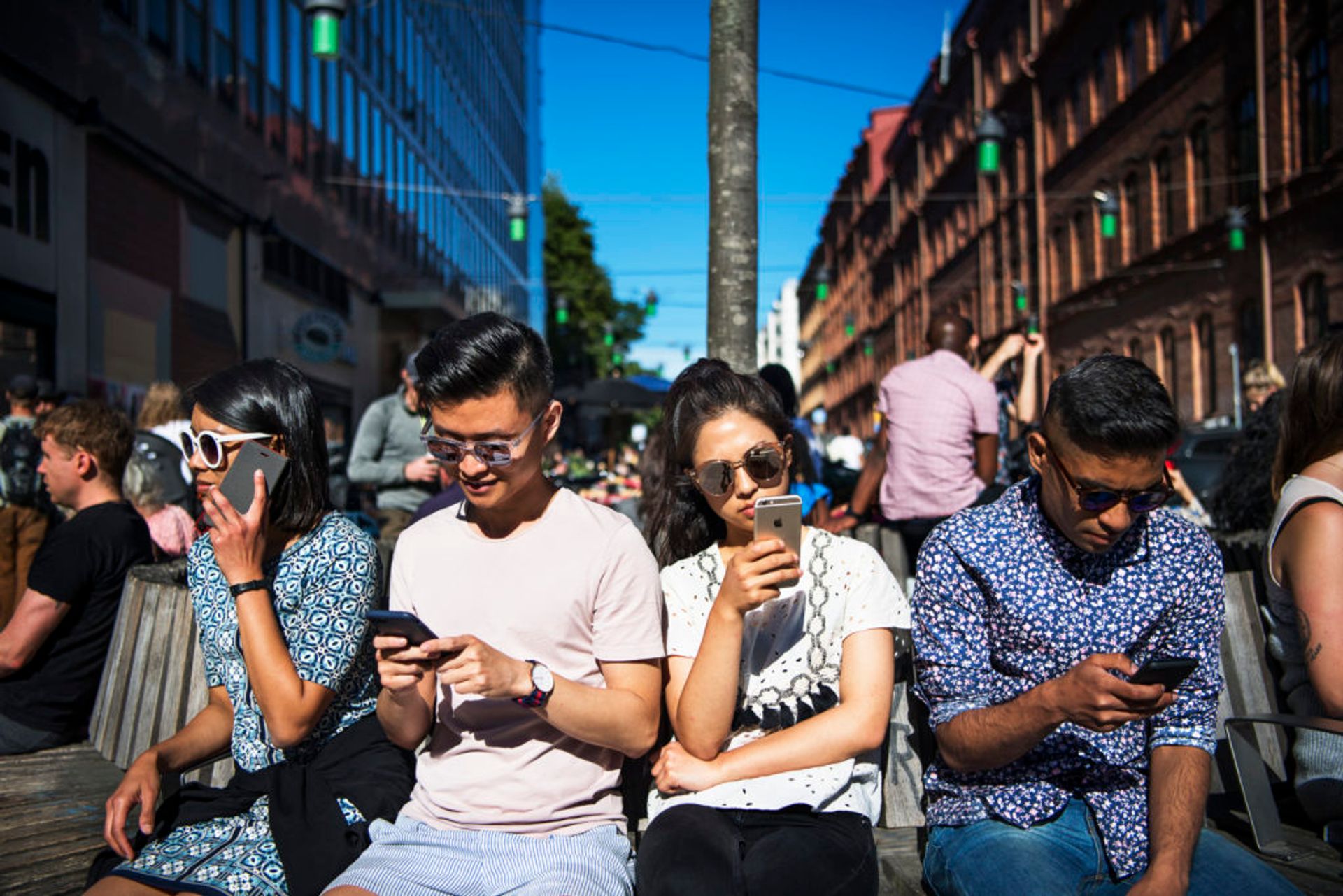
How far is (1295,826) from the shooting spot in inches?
120

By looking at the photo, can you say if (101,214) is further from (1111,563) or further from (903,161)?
(903,161)

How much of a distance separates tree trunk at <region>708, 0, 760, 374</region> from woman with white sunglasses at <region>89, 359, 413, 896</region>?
1885mm

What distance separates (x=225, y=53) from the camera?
693 inches

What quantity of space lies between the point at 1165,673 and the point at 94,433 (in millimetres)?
3540

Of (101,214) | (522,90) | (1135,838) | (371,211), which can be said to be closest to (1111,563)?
(1135,838)

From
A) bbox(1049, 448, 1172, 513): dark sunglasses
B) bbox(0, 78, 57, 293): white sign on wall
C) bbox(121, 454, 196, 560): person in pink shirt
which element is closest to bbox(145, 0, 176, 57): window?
bbox(0, 78, 57, 293): white sign on wall

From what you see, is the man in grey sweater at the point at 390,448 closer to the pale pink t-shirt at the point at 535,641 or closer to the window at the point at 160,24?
the pale pink t-shirt at the point at 535,641

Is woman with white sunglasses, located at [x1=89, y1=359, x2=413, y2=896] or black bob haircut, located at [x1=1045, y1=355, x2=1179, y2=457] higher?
black bob haircut, located at [x1=1045, y1=355, x2=1179, y2=457]

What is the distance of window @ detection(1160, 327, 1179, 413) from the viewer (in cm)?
2778

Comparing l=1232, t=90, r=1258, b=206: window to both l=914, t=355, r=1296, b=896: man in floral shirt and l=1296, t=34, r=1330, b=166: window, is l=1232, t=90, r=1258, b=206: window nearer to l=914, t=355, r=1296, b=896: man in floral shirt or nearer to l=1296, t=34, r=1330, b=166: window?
l=1296, t=34, r=1330, b=166: window

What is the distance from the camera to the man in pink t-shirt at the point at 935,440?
5.71 metres

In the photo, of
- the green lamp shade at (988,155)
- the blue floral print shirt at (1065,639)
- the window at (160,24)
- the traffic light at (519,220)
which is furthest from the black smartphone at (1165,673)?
the window at (160,24)

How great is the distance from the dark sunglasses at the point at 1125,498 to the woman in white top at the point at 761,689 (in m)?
0.50

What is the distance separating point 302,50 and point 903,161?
3656cm
